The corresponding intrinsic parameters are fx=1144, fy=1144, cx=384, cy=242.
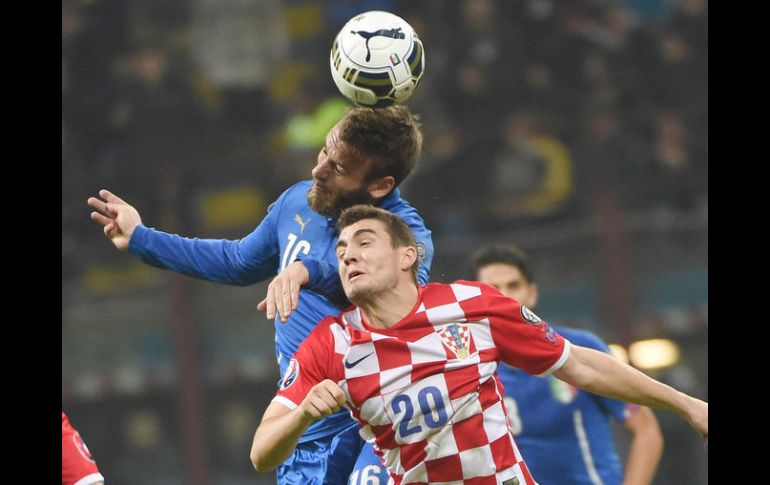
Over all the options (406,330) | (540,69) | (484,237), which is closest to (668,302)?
(484,237)

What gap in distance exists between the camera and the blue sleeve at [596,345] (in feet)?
18.4

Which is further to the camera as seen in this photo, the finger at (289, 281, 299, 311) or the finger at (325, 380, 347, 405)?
the finger at (289, 281, 299, 311)

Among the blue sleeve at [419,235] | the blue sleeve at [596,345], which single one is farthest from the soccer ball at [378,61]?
the blue sleeve at [596,345]

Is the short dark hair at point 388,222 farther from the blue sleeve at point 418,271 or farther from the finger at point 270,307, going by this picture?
the finger at point 270,307

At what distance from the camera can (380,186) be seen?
4758 mm

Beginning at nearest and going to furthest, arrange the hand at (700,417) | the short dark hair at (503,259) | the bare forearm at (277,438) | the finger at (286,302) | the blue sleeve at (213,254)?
the bare forearm at (277,438) < the finger at (286,302) < the hand at (700,417) < the blue sleeve at (213,254) < the short dark hair at (503,259)

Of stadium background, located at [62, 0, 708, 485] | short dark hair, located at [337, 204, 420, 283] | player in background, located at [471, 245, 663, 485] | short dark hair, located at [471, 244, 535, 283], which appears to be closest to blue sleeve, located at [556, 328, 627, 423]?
player in background, located at [471, 245, 663, 485]

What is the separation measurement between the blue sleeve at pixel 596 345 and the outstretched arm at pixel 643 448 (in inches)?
2.4

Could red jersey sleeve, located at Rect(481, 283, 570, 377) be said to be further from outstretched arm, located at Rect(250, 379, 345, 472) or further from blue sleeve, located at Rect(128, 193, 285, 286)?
blue sleeve, located at Rect(128, 193, 285, 286)

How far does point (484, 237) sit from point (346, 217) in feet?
17.0

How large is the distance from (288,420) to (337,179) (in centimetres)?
129

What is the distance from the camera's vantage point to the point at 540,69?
10531 millimetres

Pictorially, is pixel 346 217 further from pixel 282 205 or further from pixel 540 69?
pixel 540 69

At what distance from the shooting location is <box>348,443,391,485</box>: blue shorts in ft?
14.0
